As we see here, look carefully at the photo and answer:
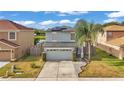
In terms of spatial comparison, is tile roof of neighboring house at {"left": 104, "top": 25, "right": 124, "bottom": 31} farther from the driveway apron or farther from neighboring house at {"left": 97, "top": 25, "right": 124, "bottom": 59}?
the driveway apron

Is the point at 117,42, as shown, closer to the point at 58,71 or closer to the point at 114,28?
the point at 114,28

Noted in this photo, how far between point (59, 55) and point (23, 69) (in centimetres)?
307

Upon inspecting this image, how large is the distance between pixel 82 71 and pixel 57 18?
2.78 metres

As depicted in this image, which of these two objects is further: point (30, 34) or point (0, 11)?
point (30, 34)

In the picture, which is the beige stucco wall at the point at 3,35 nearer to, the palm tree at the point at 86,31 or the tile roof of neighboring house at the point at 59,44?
the tile roof of neighboring house at the point at 59,44

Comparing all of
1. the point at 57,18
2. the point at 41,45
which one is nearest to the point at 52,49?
the point at 41,45

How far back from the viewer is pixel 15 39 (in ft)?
78.5

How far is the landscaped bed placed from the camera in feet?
74.8

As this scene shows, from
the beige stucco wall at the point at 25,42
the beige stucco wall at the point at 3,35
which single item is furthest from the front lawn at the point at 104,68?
the beige stucco wall at the point at 3,35

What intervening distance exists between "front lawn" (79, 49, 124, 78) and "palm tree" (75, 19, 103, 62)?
958mm

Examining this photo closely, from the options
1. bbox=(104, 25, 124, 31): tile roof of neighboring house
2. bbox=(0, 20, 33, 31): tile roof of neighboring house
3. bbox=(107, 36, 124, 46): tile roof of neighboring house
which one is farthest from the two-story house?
bbox=(107, 36, 124, 46): tile roof of neighboring house

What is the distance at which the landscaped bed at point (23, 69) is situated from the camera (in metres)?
22.8

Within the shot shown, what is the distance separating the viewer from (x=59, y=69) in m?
23.9
